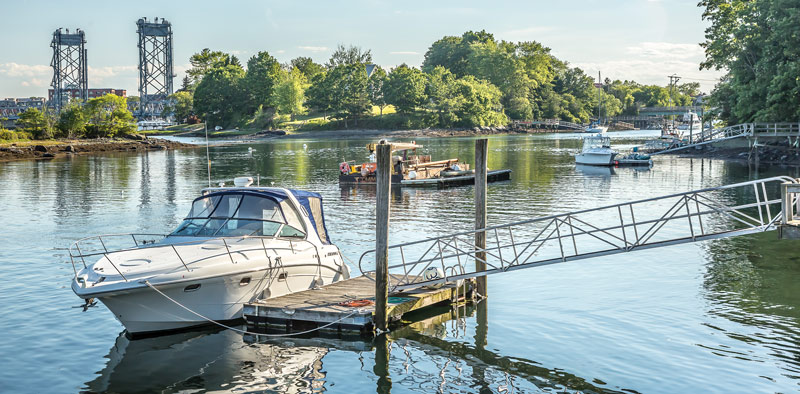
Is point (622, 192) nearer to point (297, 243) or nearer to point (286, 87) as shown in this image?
point (297, 243)

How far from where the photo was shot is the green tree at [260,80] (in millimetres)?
164125

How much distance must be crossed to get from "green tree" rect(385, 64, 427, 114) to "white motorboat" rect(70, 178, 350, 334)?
130 m

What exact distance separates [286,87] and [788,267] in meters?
140

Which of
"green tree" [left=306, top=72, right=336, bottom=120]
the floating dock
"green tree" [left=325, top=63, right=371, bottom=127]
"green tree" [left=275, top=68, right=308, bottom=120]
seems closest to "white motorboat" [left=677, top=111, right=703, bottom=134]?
the floating dock

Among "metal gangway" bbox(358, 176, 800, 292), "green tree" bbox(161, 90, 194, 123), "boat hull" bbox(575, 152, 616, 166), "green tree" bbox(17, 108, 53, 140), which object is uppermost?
"green tree" bbox(161, 90, 194, 123)

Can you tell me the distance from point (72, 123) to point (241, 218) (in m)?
99.6

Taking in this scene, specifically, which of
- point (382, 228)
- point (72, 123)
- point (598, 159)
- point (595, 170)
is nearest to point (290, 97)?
point (72, 123)

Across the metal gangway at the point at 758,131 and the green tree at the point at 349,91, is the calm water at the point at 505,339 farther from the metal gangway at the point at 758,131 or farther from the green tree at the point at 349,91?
the green tree at the point at 349,91

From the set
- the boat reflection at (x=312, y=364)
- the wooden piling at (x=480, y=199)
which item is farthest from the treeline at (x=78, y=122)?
the wooden piling at (x=480, y=199)

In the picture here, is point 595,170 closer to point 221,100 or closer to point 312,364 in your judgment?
point 312,364

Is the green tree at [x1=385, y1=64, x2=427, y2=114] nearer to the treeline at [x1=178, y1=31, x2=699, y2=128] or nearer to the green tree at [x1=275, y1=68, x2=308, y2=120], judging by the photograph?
the treeline at [x1=178, y1=31, x2=699, y2=128]

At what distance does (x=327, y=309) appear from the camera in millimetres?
16797

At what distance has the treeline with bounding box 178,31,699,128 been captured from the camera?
15075 centimetres

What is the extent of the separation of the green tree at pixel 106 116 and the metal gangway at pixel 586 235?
95.3 m
